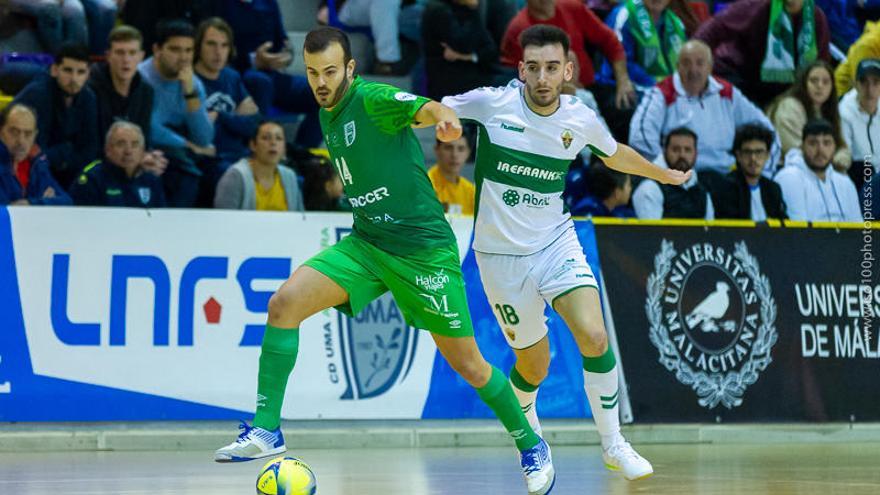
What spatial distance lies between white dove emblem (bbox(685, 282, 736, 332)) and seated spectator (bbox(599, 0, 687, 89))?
3350mm

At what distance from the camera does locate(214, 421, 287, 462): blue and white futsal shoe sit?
7352mm

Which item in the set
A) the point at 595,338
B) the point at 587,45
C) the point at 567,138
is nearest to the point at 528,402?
the point at 595,338

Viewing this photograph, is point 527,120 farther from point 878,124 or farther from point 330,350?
point 878,124

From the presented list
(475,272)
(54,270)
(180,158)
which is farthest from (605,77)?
(54,270)

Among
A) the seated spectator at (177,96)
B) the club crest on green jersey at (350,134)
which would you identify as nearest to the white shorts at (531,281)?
the club crest on green jersey at (350,134)

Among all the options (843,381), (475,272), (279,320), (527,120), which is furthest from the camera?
(843,381)

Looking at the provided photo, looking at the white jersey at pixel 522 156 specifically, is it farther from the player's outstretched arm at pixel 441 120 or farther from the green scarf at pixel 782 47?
the green scarf at pixel 782 47

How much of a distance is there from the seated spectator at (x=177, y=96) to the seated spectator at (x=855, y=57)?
726cm

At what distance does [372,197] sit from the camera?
786 cm

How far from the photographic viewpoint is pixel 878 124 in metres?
15.1

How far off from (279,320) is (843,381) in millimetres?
6979

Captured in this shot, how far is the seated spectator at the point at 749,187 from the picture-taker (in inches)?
536

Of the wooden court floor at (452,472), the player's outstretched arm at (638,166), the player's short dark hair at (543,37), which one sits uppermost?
the player's short dark hair at (543,37)

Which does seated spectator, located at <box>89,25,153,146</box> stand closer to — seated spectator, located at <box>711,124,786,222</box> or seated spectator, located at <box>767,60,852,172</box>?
seated spectator, located at <box>711,124,786,222</box>
